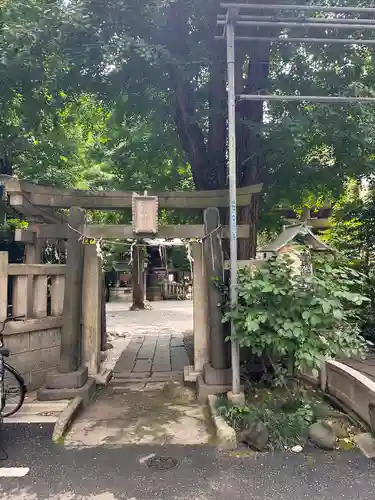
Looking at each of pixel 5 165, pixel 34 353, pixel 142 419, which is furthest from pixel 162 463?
pixel 5 165

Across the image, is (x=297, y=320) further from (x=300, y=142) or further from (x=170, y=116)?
(x=170, y=116)

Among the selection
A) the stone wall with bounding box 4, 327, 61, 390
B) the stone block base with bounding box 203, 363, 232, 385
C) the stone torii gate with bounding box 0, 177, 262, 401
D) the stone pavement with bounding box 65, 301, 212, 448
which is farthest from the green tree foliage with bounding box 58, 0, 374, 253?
the stone wall with bounding box 4, 327, 61, 390

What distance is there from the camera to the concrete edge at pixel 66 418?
16.1 ft

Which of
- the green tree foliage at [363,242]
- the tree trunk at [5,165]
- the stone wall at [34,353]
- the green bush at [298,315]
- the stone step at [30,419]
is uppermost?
the tree trunk at [5,165]

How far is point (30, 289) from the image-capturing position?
6719 mm

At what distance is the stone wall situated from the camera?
20.6ft

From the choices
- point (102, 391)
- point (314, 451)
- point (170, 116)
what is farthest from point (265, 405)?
point (170, 116)

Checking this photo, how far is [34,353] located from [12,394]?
860 mm

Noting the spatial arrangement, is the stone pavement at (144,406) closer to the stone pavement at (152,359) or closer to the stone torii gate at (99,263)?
the stone pavement at (152,359)

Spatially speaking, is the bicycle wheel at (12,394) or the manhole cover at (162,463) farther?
the bicycle wheel at (12,394)

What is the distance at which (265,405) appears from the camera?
215 inches

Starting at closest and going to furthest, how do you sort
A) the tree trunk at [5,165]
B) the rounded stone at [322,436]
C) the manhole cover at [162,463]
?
the manhole cover at [162,463], the rounded stone at [322,436], the tree trunk at [5,165]

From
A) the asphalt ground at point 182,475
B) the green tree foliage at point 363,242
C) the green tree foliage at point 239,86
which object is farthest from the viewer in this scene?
the green tree foliage at point 363,242

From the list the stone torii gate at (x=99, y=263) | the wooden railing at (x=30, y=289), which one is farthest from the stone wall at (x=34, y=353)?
the stone torii gate at (x=99, y=263)
